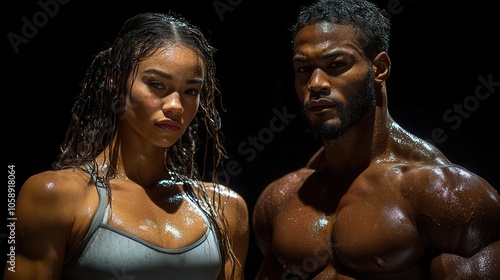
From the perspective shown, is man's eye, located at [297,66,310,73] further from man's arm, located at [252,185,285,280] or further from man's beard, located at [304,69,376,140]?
man's arm, located at [252,185,285,280]

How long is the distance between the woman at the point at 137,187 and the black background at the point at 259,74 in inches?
24.8

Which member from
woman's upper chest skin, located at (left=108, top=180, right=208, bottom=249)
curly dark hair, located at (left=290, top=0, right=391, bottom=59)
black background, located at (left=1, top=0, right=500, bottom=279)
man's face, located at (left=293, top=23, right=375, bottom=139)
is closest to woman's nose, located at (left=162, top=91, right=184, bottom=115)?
woman's upper chest skin, located at (left=108, top=180, right=208, bottom=249)

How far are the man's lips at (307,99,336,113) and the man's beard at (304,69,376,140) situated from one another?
2 cm

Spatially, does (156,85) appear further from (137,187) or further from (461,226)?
(461,226)

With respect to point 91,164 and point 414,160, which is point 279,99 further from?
point 91,164

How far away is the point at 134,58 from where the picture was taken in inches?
65.8

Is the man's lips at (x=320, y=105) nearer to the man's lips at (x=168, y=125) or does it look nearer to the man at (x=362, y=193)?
the man at (x=362, y=193)

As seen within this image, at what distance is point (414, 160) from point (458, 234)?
260mm

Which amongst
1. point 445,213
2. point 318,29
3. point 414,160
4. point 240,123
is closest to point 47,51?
point 240,123

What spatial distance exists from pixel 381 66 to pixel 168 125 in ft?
2.15

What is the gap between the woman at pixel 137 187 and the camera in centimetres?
149

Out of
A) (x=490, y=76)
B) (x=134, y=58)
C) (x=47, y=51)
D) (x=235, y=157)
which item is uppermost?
(x=134, y=58)

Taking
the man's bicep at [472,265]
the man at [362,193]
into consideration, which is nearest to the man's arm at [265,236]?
the man at [362,193]

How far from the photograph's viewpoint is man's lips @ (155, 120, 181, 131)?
1648 millimetres
